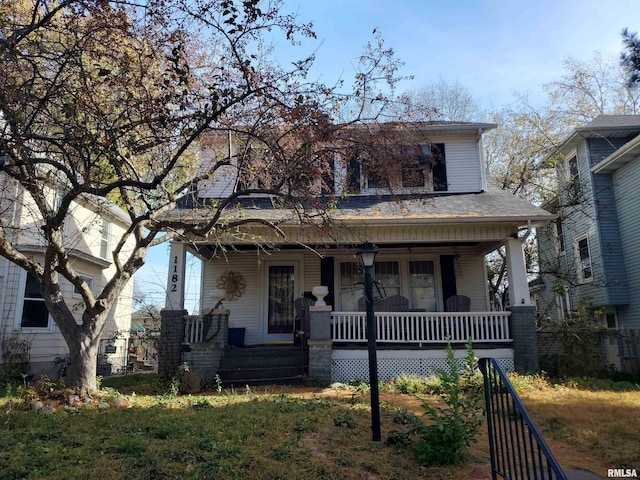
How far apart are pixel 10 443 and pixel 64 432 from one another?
0.60 m

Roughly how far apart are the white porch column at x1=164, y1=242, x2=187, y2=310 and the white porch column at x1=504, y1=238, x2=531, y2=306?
295 inches

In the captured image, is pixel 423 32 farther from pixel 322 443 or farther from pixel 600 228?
pixel 600 228

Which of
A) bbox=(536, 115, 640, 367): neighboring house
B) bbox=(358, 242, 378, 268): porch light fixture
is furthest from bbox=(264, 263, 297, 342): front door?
bbox=(536, 115, 640, 367): neighboring house

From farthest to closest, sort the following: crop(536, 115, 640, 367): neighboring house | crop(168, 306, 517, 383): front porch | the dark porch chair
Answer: crop(536, 115, 640, 367): neighboring house < the dark porch chair < crop(168, 306, 517, 383): front porch

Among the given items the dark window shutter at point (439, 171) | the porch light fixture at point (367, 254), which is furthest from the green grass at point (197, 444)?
the dark window shutter at point (439, 171)

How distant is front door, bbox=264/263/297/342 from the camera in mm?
12234

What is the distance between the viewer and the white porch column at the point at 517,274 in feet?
33.3

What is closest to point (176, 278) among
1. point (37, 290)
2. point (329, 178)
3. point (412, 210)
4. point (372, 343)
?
point (329, 178)

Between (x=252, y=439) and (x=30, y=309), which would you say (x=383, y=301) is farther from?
(x=30, y=309)

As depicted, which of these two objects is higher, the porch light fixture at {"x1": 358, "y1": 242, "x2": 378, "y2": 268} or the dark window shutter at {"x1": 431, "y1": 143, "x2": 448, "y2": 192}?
the dark window shutter at {"x1": 431, "y1": 143, "x2": 448, "y2": 192}

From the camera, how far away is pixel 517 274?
10.2 metres

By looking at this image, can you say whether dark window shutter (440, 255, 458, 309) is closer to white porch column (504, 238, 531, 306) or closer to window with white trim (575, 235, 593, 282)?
white porch column (504, 238, 531, 306)

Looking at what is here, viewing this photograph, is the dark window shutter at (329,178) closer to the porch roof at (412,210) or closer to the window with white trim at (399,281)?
the porch roof at (412,210)

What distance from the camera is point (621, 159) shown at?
1388 cm
